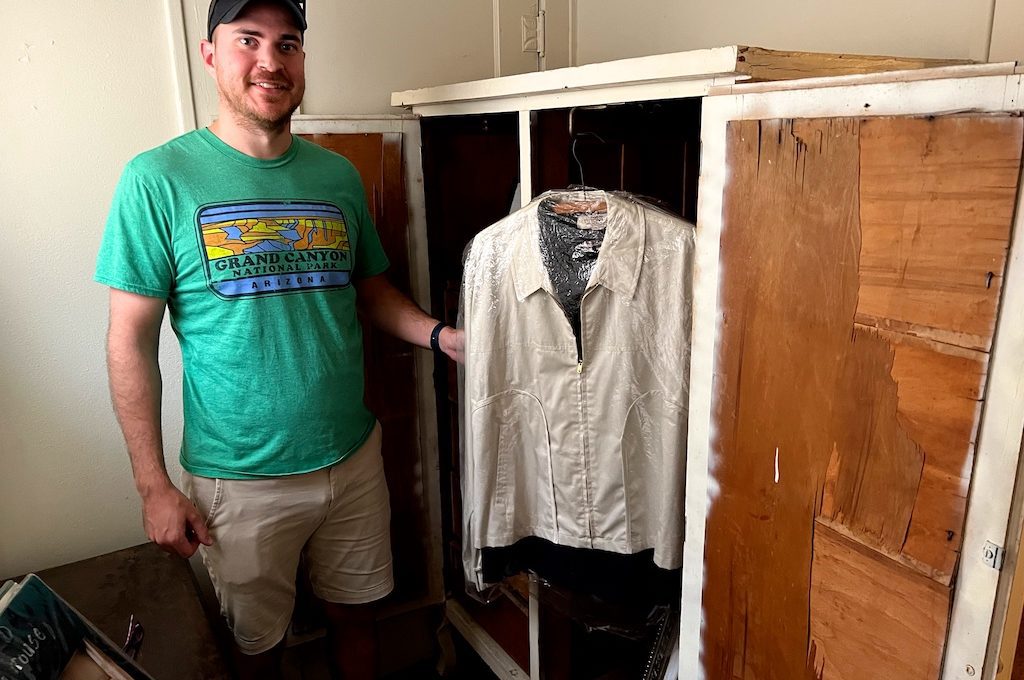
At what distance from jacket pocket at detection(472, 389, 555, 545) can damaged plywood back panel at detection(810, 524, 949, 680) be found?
58 cm

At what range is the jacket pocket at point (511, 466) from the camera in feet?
4.56

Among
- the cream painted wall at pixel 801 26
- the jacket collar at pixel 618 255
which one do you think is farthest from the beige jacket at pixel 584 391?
the cream painted wall at pixel 801 26

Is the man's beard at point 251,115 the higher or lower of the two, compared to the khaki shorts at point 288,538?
higher

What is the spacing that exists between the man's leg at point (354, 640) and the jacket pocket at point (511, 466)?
544mm

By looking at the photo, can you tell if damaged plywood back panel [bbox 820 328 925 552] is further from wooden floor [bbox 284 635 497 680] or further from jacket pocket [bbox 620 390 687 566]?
wooden floor [bbox 284 635 497 680]

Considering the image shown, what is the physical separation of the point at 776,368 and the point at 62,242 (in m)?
1.54

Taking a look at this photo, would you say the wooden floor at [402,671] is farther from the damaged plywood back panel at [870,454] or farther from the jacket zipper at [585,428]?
the damaged plywood back panel at [870,454]

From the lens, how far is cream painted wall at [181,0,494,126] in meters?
1.84

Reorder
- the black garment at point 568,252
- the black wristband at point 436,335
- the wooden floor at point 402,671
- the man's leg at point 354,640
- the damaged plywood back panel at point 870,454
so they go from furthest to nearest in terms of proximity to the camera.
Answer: the wooden floor at point 402,671, the man's leg at point 354,640, the black wristband at point 436,335, the black garment at point 568,252, the damaged plywood back panel at point 870,454

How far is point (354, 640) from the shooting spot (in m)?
1.82

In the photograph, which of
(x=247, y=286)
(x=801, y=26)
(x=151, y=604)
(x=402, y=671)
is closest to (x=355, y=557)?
(x=151, y=604)

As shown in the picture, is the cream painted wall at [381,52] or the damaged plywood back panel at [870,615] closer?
the damaged plywood back panel at [870,615]

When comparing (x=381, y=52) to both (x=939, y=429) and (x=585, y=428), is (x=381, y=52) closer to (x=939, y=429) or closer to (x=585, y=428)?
(x=585, y=428)

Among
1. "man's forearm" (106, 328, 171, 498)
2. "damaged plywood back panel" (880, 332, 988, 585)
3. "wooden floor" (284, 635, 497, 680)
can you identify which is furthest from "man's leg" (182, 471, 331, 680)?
"damaged plywood back panel" (880, 332, 988, 585)
